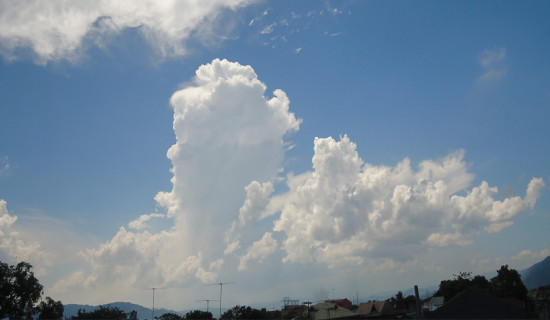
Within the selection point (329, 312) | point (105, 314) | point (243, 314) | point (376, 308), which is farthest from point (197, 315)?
point (376, 308)

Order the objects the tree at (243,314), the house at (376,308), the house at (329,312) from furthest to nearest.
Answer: the house at (329,312), the house at (376,308), the tree at (243,314)

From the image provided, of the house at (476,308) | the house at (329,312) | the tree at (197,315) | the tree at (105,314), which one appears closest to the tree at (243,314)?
the tree at (197,315)

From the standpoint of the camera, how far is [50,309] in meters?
109

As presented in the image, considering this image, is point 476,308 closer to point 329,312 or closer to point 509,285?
point 509,285

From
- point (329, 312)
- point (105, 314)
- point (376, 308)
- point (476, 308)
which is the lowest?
point (329, 312)

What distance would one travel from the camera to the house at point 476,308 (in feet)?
217

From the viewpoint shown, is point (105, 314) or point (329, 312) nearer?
point (329, 312)

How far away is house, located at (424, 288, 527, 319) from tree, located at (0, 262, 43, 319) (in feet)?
274

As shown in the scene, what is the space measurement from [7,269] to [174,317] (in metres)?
60.8

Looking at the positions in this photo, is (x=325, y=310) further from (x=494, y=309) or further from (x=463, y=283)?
(x=494, y=309)

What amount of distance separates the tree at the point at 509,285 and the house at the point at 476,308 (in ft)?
143

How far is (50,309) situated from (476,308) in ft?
331

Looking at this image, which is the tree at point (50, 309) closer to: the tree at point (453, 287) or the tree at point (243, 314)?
the tree at point (243, 314)

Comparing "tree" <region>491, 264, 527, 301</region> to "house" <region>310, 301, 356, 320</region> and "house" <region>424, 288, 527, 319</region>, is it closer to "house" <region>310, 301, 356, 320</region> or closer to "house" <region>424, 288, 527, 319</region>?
"house" <region>310, 301, 356, 320</region>
